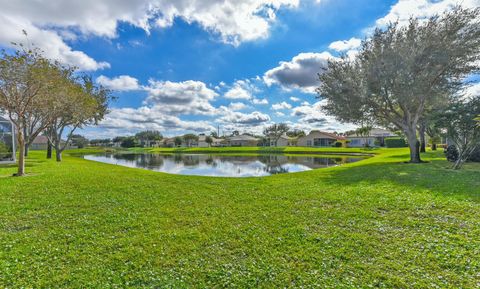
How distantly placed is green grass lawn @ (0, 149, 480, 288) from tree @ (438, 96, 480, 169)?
24.6ft

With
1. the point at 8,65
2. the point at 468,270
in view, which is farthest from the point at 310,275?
the point at 8,65

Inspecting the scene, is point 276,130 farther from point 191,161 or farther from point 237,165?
point 237,165

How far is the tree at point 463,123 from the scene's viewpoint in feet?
45.5

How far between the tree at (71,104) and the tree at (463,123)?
2478cm

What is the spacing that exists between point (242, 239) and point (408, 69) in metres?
19.2

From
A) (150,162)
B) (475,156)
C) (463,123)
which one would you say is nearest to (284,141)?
(150,162)

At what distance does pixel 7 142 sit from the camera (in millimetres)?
21031

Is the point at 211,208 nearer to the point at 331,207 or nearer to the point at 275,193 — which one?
the point at 275,193

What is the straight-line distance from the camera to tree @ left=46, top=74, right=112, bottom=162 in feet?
50.1

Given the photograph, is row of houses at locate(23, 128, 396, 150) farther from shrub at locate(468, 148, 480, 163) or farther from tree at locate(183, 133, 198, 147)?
shrub at locate(468, 148, 480, 163)

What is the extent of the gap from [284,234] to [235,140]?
92.9 m

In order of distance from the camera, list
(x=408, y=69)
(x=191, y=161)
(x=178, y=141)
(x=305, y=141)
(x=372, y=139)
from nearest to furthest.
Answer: (x=408, y=69), (x=191, y=161), (x=372, y=139), (x=305, y=141), (x=178, y=141)

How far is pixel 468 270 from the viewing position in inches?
155

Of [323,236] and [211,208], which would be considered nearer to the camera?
[323,236]
